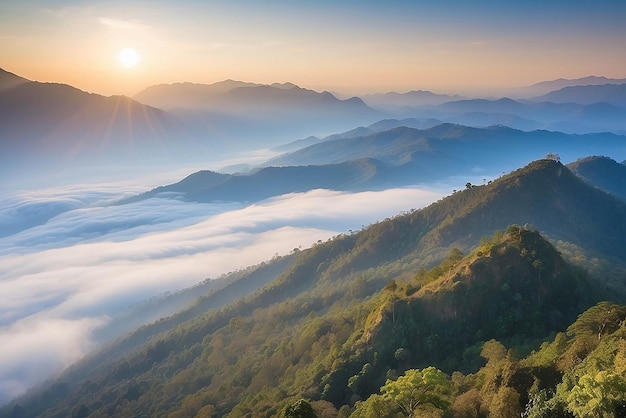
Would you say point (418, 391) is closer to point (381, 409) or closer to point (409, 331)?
point (381, 409)

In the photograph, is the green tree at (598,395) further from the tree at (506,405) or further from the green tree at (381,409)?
the green tree at (381,409)

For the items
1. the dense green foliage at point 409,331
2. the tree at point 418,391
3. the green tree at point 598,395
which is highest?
the green tree at point 598,395

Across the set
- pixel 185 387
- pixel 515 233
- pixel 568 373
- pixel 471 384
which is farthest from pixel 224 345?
pixel 568 373

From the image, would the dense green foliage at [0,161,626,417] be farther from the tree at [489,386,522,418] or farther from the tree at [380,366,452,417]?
the tree at [380,366,452,417]

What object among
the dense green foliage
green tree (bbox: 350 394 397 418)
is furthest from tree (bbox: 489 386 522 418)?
green tree (bbox: 350 394 397 418)

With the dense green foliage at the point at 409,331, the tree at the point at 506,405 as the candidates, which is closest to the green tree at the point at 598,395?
the dense green foliage at the point at 409,331

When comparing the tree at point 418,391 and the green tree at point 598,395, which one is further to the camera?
the tree at point 418,391

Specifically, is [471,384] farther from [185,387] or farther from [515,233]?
[185,387]
